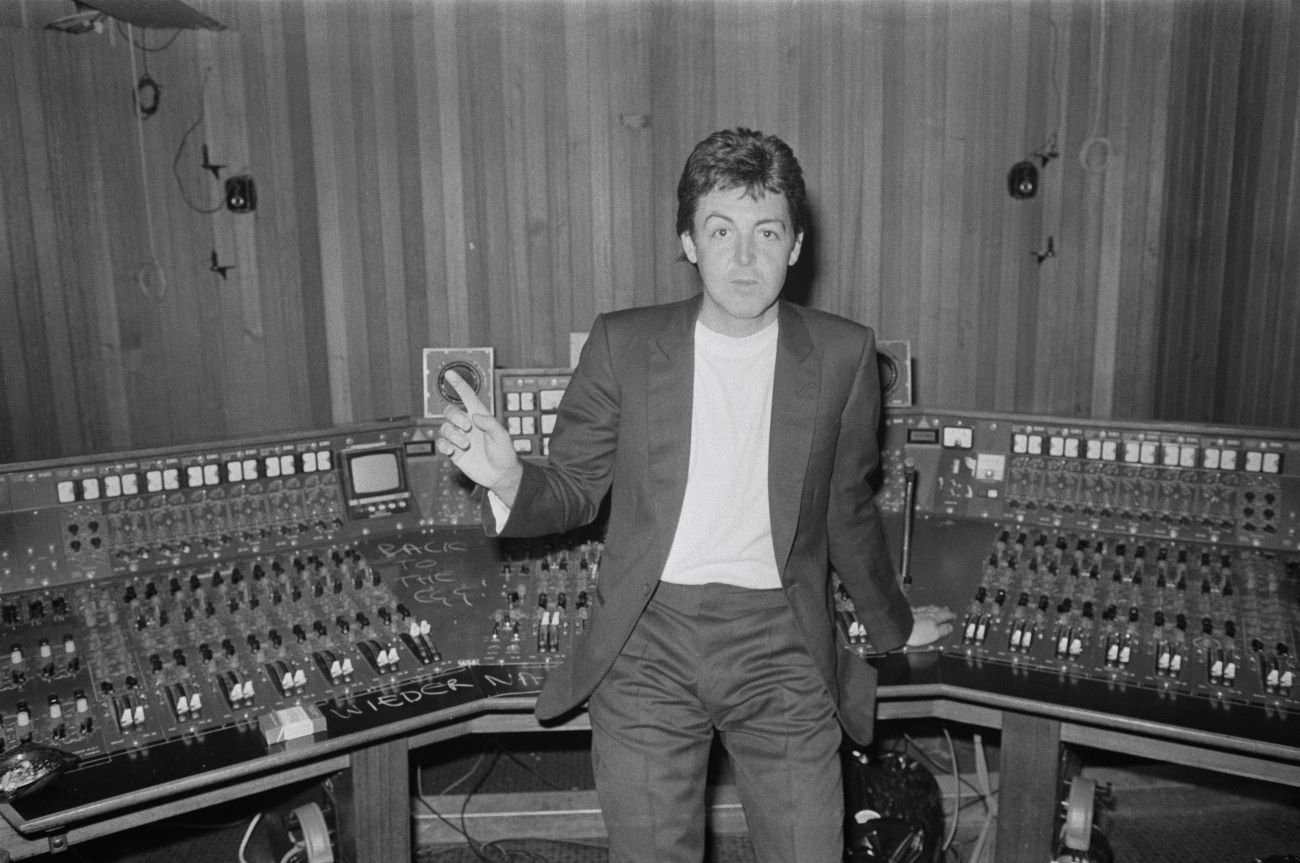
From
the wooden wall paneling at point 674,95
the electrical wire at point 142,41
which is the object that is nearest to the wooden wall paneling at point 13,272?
the electrical wire at point 142,41

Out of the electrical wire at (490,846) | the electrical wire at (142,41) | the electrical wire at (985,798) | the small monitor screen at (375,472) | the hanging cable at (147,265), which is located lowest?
the electrical wire at (490,846)

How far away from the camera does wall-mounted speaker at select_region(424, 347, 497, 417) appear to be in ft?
9.27

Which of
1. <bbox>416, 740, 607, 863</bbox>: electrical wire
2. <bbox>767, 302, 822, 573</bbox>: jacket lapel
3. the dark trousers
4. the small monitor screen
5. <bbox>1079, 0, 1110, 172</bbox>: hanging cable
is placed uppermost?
<bbox>1079, 0, 1110, 172</bbox>: hanging cable

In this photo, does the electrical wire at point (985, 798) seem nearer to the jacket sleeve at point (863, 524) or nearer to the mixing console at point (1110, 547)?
the mixing console at point (1110, 547)

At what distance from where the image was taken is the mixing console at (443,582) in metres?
1.99

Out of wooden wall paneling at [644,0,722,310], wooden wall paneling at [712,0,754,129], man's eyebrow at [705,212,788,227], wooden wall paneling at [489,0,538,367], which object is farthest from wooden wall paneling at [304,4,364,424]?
man's eyebrow at [705,212,788,227]

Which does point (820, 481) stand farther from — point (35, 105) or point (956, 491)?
point (35, 105)

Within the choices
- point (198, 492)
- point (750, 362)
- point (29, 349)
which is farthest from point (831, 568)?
point (29, 349)

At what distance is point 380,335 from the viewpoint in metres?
3.60

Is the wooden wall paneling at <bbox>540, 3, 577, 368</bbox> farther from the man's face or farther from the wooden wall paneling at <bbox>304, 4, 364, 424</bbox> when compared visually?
the man's face

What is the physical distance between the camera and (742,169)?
1.96 metres

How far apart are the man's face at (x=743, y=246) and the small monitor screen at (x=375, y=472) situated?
1.22 metres

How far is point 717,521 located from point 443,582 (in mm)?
A: 812

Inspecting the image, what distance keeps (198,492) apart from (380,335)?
1.17 metres
